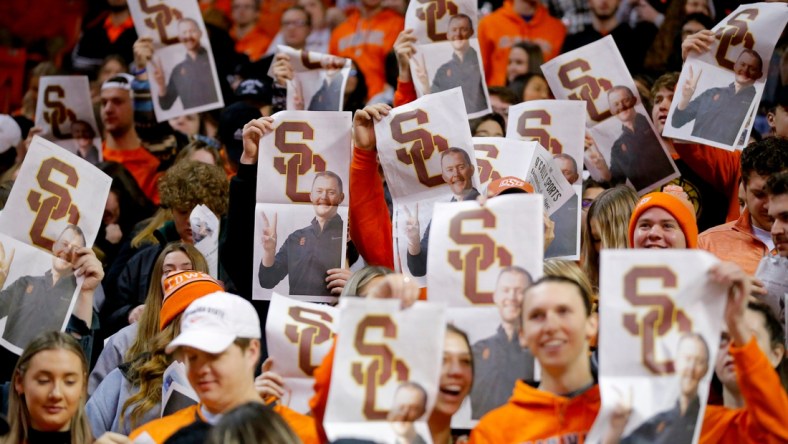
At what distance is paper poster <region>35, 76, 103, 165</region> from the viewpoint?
9.05 metres

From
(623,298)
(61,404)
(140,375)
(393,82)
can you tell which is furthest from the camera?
(393,82)

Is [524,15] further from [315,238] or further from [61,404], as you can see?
[61,404]

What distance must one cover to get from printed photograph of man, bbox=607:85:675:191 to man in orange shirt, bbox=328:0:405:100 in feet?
10.9

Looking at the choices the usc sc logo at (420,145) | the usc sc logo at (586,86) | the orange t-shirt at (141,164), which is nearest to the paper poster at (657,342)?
the usc sc logo at (420,145)

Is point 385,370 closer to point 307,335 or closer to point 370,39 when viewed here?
point 307,335

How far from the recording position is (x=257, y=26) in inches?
476

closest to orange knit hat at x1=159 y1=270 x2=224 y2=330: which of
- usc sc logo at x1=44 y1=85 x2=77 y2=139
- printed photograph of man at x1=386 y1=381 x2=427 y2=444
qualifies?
printed photograph of man at x1=386 y1=381 x2=427 y2=444

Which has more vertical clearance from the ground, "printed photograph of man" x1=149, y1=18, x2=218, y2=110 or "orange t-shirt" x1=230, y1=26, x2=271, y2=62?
"orange t-shirt" x1=230, y1=26, x2=271, y2=62

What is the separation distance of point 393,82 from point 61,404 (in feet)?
16.6

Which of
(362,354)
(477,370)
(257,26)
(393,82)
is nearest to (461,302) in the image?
(477,370)

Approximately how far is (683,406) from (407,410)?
2.88ft

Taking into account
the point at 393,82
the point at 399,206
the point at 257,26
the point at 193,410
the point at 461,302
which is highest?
→ the point at 257,26

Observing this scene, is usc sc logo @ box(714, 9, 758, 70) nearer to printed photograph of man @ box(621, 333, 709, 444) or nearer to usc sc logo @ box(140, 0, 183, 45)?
printed photograph of man @ box(621, 333, 709, 444)

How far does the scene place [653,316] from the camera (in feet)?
14.5
